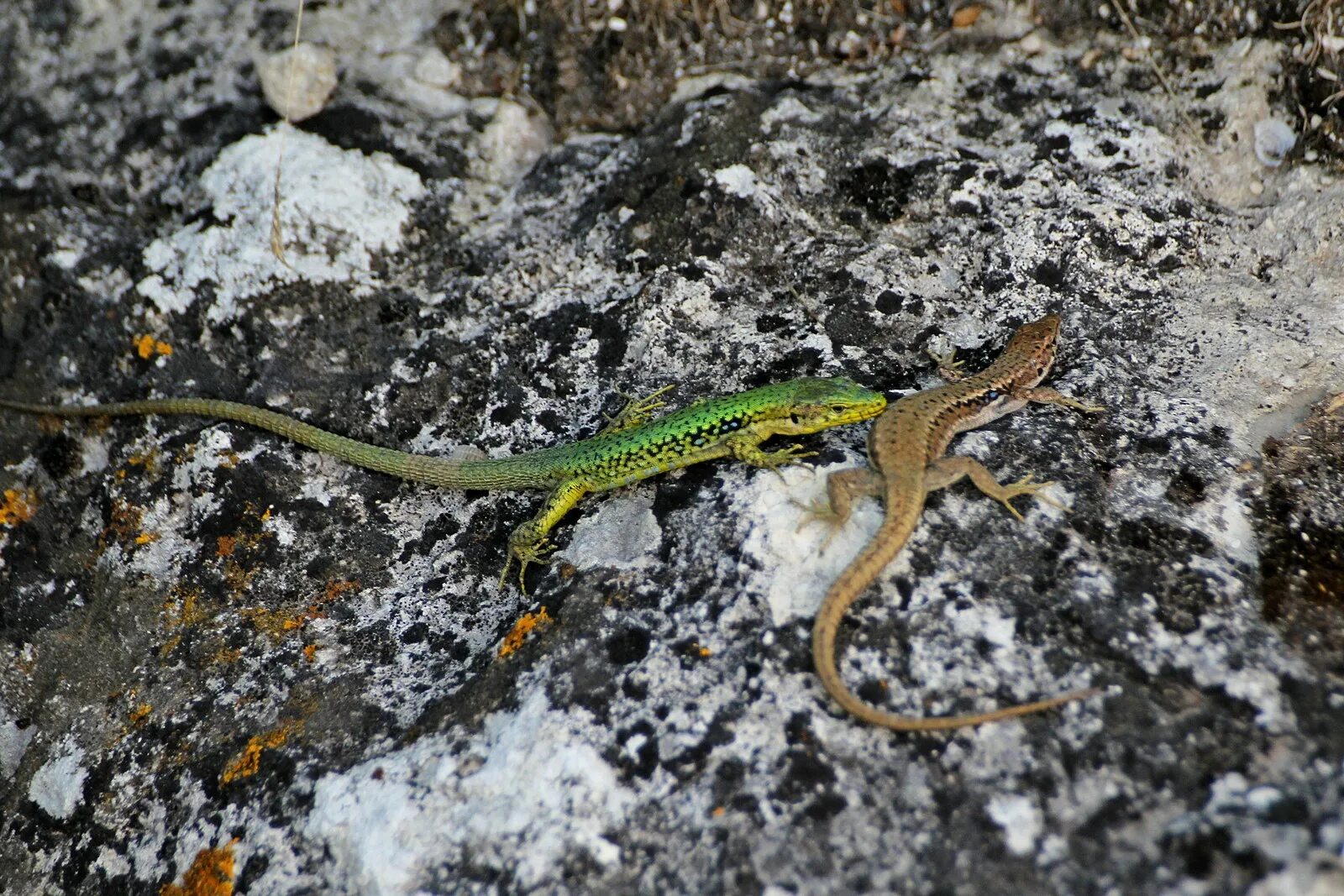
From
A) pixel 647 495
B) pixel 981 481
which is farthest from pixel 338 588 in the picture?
pixel 981 481

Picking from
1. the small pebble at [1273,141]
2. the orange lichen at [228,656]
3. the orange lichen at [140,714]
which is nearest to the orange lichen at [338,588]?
the orange lichen at [228,656]

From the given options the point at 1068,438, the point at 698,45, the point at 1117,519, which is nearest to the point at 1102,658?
the point at 1117,519

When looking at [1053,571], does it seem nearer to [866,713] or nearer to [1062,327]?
[866,713]

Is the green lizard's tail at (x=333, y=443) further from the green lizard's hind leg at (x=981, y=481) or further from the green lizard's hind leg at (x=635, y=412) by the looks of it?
the green lizard's hind leg at (x=981, y=481)

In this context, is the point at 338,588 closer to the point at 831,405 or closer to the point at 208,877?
the point at 208,877

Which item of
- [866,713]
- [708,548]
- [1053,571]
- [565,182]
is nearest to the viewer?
[866,713]
